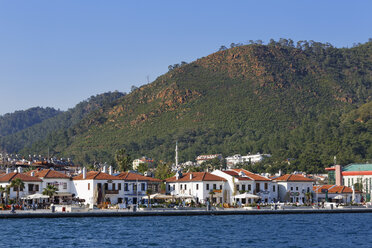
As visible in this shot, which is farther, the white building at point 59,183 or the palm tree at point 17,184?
the white building at point 59,183

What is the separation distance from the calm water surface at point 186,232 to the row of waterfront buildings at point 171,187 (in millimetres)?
15921

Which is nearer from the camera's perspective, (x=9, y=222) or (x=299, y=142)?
(x=9, y=222)

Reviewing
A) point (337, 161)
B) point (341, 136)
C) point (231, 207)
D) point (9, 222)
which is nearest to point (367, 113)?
point (341, 136)

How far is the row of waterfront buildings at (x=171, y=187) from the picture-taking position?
9444 centimetres

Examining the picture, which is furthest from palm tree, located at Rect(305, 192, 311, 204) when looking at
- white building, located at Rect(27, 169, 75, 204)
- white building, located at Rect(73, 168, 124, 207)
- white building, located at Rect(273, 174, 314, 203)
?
white building, located at Rect(27, 169, 75, 204)

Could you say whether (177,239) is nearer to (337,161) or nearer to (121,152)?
(121,152)

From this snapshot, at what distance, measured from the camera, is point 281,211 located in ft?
299

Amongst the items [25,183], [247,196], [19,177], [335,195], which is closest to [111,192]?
[25,183]

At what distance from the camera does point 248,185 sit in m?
103

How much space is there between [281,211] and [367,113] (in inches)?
4243

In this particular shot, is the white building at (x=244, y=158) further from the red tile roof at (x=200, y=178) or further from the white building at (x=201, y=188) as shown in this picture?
the white building at (x=201, y=188)

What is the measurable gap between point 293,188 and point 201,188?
18132 millimetres

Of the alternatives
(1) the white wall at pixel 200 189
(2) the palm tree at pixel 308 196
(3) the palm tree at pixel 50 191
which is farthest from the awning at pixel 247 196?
(3) the palm tree at pixel 50 191

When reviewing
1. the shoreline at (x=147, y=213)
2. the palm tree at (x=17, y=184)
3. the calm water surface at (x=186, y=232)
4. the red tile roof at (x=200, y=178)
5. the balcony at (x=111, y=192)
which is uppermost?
the red tile roof at (x=200, y=178)
